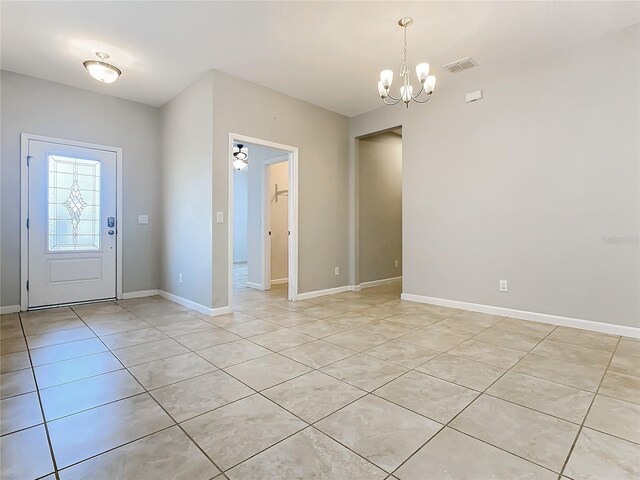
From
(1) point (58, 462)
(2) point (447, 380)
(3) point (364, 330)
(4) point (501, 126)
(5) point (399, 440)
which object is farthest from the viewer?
(4) point (501, 126)

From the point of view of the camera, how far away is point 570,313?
133 inches

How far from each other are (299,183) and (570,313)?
142 inches

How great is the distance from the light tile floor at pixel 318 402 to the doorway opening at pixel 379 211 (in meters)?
2.54

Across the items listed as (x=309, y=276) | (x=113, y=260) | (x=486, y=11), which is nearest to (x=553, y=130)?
(x=486, y=11)

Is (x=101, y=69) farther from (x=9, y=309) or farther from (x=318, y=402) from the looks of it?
(x=318, y=402)

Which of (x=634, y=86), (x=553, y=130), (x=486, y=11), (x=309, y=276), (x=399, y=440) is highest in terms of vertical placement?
(x=486, y=11)

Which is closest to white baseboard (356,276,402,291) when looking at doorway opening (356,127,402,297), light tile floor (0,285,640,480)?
doorway opening (356,127,402,297)

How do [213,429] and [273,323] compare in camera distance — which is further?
[273,323]

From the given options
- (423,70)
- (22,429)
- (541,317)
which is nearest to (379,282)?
(541,317)

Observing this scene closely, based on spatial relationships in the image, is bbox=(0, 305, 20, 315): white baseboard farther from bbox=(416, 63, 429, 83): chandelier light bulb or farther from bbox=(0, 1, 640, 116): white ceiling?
bbox=(416, 63, 429, 83): chandelier light bulb

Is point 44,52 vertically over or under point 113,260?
over

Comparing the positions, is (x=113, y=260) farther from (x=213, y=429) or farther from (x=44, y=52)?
(x=213, y=429)

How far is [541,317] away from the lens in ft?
→ 11.7

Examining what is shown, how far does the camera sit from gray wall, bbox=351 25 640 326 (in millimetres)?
3107
